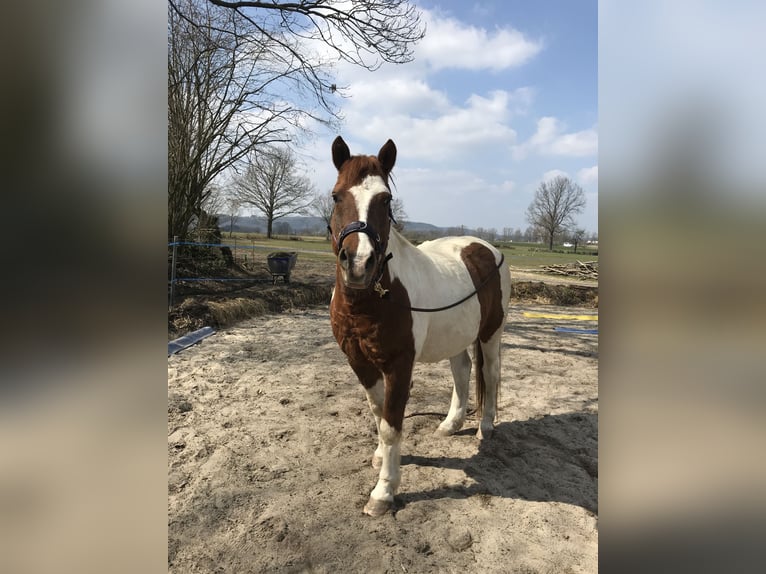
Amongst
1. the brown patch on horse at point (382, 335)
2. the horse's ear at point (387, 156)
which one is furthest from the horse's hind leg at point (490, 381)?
the horse's ear at point (387, 156)

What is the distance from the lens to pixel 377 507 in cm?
235

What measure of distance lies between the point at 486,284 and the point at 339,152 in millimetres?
1635

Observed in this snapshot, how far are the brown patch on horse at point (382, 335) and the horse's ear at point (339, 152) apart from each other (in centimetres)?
72

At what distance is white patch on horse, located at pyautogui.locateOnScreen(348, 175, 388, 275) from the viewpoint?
1.80 m

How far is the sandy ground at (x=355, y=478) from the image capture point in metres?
2.04

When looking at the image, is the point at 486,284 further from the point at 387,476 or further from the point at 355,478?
the point at 355,478

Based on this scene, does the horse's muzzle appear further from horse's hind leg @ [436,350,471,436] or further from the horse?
horse's hind leg @ [436,350,471,436]

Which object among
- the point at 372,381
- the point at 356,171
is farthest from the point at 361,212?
the point at 372,381
